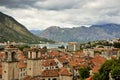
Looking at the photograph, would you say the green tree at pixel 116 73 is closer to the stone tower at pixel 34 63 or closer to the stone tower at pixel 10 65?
the stone tower at pixel 34 63

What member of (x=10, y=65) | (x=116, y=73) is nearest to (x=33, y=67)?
(x=10, y=65)

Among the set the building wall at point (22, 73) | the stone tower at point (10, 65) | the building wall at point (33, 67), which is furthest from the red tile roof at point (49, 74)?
the stone tower at point (10, 65)

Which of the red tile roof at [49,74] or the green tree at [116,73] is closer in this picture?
the green tree at [116,73]

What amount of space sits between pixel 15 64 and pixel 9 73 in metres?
2.01

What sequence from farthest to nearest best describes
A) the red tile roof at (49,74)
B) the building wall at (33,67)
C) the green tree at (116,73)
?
the red tile roof at (49,74) < the building wall at (33,67) < the green tree at (116,73)

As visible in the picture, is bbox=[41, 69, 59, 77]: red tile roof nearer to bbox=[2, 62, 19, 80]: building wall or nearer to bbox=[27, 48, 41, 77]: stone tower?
bbox=[27, 48, 41, 77]: stone tower

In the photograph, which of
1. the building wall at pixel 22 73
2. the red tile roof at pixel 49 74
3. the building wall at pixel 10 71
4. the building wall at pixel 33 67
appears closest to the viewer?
the building wall at pixel 10 71

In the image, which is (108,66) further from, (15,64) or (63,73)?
(15,64)

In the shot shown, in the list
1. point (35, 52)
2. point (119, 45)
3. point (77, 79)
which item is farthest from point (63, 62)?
point (119, 45)

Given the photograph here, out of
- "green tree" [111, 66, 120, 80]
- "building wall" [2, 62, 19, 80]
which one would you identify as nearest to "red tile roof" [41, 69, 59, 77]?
"building wall" [2, 62, 19, 80]

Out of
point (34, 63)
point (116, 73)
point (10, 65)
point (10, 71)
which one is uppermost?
point (10, 65)

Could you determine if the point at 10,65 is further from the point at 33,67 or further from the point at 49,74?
the point at 49,74

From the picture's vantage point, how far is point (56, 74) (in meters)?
62.1

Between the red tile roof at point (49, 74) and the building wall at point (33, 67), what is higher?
the building wall at point (33, 67)
